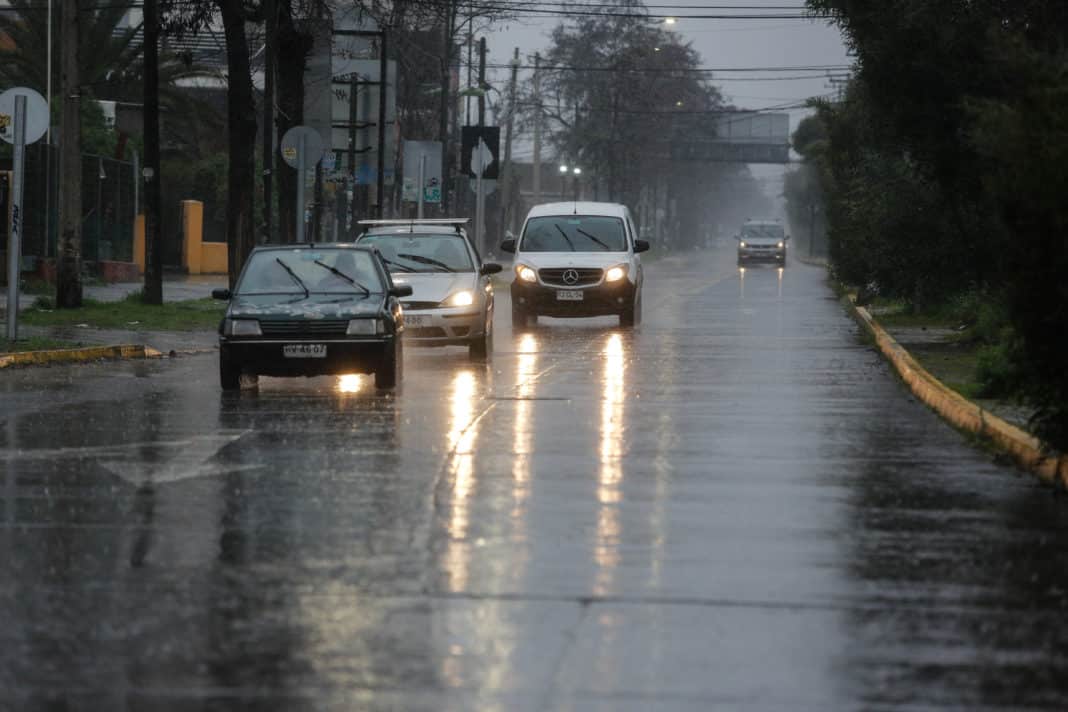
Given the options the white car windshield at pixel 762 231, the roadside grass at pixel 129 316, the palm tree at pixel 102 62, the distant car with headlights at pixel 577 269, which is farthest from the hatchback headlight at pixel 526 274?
the white car windshield at pixel 762 231

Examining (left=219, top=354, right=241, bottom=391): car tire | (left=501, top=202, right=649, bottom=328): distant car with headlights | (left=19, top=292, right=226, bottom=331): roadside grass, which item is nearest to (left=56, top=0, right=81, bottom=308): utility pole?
(left=19, top=292, right=226, bottom=331): roadside grass

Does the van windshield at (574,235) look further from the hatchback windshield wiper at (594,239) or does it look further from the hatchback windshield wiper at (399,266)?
the hatchback windshield wiper at (399,266)

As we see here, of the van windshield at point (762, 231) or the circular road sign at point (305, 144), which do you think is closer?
the circular road sign at point (305, 144)

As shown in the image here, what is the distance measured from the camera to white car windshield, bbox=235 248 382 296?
1973 cm

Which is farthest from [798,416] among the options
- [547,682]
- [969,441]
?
[547,682]

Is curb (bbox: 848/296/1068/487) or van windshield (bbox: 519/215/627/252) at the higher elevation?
van windshield (bbox: 519/215/627/252)

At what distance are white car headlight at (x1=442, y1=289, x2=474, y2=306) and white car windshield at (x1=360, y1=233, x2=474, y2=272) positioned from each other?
853 millimetres

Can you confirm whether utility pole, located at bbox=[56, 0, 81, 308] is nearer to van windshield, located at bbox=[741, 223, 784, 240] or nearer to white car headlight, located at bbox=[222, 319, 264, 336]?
white car headlight, located at bbox=[222, 319, 264, 336]

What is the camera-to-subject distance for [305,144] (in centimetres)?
3173

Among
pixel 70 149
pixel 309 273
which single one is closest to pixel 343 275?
pixel 309 273

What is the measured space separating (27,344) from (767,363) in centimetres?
861

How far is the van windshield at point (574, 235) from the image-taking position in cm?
3316

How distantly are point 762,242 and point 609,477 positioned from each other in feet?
219

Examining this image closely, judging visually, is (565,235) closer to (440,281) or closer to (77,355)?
(440,281)
